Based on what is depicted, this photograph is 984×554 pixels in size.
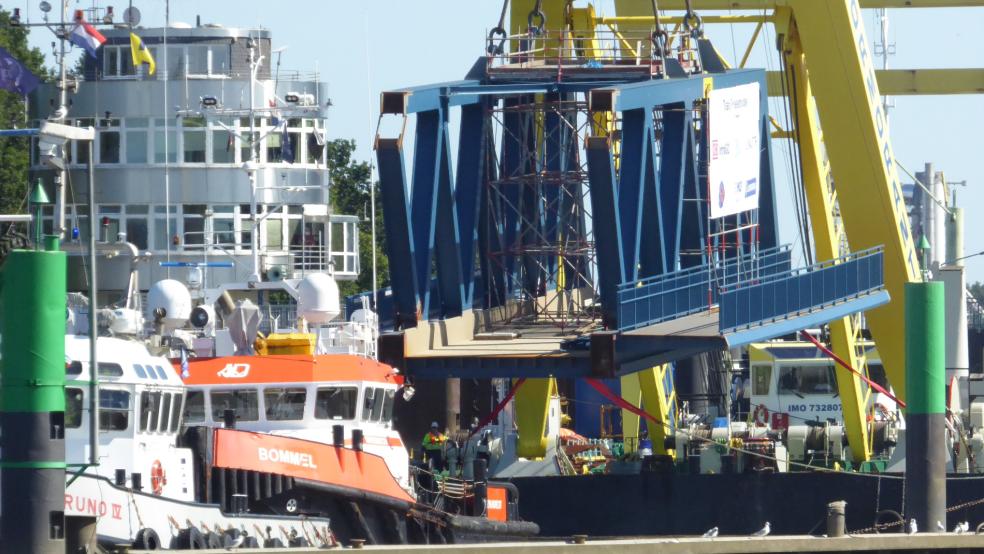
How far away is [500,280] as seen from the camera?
33.9m

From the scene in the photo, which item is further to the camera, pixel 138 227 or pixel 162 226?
pixel 138 227

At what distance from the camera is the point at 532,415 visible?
128ft

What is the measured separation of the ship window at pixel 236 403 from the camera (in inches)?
1091

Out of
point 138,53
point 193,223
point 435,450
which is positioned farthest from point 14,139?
point 435,450

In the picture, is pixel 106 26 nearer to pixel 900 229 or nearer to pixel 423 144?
pixel 423 144

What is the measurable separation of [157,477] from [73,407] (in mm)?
1538

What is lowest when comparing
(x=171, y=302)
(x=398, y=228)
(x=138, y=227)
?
(x=171, y=302)

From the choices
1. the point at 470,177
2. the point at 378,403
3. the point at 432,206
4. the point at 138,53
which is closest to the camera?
the point at 378,403

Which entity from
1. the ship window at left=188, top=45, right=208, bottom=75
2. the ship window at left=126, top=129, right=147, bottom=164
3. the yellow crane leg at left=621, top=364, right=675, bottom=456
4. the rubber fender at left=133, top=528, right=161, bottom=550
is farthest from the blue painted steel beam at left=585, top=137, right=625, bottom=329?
the ship window at left=126, top=129, right=147, bottom=164

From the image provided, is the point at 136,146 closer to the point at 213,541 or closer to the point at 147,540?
the point at 147,540

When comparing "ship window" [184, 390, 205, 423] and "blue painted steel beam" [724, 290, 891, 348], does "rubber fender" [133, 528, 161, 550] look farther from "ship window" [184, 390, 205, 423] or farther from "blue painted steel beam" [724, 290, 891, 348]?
"blue painted steel beam" [724, 290, 891, 348]

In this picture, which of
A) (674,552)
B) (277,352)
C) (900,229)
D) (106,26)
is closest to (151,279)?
(106,26)

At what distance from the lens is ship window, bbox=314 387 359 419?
92.7ft

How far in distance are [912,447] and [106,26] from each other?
2156 centimetres
